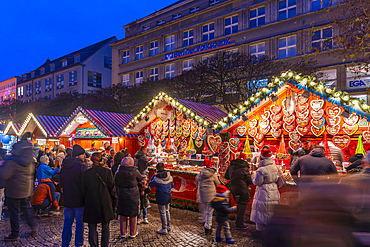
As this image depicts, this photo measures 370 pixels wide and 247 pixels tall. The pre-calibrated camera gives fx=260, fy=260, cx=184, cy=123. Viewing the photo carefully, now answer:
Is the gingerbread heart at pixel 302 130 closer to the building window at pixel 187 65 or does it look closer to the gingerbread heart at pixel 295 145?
the gingerbread heart at pixel 295 145

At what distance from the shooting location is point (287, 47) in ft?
75.7

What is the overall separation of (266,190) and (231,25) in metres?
24.8

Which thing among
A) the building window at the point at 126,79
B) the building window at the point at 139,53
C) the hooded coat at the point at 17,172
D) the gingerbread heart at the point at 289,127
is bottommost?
the hooded coat at the point at 17,172

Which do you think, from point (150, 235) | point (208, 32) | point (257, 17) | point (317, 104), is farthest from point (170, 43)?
point (150, 235)

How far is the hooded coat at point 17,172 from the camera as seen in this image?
525 cm

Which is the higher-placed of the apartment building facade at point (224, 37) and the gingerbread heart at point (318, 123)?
the apartment building facade at point (224, 37)

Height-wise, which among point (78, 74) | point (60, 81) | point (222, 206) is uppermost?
point (78, 74)

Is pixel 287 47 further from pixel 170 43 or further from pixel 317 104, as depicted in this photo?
pixel 317 104

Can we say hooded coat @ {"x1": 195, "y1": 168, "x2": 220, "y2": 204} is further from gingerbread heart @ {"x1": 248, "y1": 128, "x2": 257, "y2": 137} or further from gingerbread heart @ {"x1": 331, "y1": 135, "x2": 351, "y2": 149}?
gingerbread heart @ {"x1": 331, "y1": 135, "x2": 351, "y2": 149}

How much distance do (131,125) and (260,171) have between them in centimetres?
801

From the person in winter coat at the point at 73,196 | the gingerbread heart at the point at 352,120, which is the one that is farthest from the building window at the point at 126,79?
the person in winter coat at the point at 73,196

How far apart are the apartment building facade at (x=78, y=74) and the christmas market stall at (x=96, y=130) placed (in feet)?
79.2

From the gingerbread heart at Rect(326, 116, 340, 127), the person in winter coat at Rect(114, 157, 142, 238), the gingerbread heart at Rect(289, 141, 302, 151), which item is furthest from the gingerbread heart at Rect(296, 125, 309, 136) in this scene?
the person in winter coat at Rect(114, 157, 142, 238)

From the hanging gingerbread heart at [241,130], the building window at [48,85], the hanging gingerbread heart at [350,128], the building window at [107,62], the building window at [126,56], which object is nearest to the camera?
the hanging gingerbread heart at [350,128]
